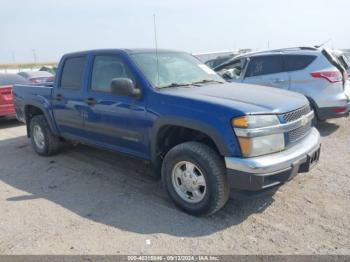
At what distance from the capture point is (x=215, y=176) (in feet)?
11.2

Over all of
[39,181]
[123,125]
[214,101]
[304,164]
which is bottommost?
[39,181]

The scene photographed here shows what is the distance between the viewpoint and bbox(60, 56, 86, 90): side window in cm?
512

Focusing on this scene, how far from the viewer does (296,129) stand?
12.1 feet

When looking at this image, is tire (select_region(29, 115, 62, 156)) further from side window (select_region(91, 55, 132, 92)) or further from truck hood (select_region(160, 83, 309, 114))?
truck hood (select_region(160, 83, 309, 114))

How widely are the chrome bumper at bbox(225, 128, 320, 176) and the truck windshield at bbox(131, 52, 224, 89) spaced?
1400mm

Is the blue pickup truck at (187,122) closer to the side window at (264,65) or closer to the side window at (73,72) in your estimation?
the side window at (73,72)

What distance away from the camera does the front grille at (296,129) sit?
3.55 meters

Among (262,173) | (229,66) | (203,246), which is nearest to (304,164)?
(262,173)

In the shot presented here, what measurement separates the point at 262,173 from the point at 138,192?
1.80 meters

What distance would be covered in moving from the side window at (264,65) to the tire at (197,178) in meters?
4.47

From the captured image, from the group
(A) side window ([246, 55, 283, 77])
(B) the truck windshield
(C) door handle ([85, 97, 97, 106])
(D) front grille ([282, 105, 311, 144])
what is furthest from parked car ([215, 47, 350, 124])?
(C) door handle ([85, 97, 97, 106])

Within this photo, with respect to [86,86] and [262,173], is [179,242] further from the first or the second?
[86,86]

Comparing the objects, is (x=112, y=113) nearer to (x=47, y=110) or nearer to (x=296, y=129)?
(x=47, y=110)

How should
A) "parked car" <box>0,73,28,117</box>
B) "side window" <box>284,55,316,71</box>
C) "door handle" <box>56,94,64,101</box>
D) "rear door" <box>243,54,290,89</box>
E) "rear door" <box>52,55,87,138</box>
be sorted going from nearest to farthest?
1. "rear door" <box>52,55,87,138</box>
2. "door handle" <box>56,94,64,101</box>
3. "side window" <box>284,55,316,71</box>
4. "rear door" <box>243,54,290,89</box>
5. "parked car" <box>0,73,28,117</box>
